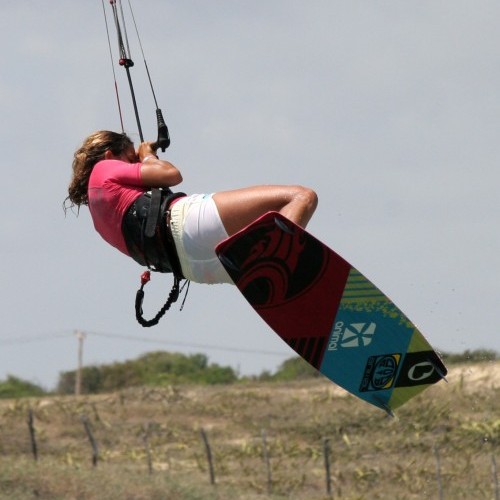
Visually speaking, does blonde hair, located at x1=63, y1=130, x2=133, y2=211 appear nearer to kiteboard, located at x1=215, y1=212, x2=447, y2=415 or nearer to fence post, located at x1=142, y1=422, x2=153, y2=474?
kiteboard, located at x1=215, y1=212, x2=447, y2=415

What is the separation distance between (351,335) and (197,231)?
1547mm

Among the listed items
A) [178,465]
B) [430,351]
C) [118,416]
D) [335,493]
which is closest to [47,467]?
[178,465]

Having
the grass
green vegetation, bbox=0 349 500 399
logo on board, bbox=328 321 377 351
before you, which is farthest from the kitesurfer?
green vegetation, bbox=0 349 500 399

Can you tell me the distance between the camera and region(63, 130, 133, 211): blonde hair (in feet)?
27.5

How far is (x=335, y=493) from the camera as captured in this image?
81.4 feet

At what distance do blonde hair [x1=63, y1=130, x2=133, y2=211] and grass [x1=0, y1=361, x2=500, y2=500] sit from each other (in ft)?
49.4

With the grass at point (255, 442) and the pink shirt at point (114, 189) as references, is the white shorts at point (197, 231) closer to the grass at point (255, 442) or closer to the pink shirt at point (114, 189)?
the pink shirt at point (114, 189)

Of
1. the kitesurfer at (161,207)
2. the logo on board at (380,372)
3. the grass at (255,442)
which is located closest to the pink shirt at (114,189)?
the kitesurfer at (161,207)

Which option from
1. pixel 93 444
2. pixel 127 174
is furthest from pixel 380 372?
pixel 93 444

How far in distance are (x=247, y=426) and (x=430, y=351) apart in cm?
2348

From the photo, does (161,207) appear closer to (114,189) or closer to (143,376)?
(114,189)

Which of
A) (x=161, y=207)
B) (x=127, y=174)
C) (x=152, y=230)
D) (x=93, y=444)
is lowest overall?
(x=93, y=444)

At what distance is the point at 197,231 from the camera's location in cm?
798

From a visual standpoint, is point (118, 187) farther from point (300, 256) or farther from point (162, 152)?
point (300, 256)
